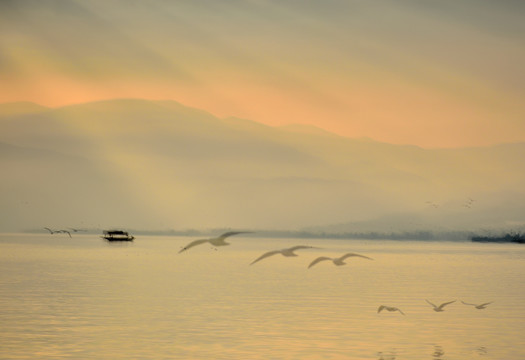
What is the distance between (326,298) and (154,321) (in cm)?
2203

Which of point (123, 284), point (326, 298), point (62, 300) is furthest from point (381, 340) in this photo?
point (123, 284)

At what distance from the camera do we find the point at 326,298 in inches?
2874

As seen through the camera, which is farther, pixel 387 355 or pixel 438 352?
pixel 438 352

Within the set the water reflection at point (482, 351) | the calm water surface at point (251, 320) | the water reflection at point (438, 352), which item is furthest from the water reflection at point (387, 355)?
the water reflection at point (482, 351)

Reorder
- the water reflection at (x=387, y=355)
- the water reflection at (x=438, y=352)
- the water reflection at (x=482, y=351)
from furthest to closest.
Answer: the water reflection at (x=482, y=351)
the water reflection at (x=438, y=352)
the water reflection at (x=387, y=355)

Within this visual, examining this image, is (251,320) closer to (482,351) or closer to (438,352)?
(438,352)

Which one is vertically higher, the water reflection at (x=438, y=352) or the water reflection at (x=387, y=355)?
the water reflection at (x=438, y=352)

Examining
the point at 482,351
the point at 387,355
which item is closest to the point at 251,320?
the point at 387,355

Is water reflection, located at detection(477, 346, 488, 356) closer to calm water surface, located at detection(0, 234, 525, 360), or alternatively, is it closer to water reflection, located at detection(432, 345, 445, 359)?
calm water surface, located at detection(0, 234, 525, 360)

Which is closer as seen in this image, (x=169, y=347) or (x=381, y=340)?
(x=169, y=347)

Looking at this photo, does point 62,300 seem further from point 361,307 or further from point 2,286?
point 361,307

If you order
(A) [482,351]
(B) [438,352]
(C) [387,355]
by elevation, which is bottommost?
(C) [387,355]

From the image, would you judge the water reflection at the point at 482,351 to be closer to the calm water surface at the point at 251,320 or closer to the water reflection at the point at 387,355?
the calm water surface at the point at 251,320

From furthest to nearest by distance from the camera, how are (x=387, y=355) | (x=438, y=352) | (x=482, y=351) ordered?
(x=482, y=351), (x=438, y=352), (x=387, y=355)
